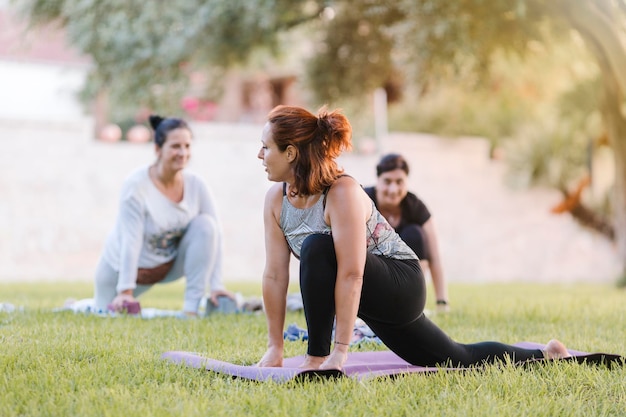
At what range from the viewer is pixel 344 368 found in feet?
12.8

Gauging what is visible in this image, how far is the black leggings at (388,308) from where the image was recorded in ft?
12.0

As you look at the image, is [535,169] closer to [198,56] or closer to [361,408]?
[198,56]

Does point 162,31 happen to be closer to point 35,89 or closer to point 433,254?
point 433,254

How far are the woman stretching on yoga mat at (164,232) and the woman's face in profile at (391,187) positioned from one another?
4.05 ft

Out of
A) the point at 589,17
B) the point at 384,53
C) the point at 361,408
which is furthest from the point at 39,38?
the point at 361,408

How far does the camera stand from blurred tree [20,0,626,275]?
33.4 ft

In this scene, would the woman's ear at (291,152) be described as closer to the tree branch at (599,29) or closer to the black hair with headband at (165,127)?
the black hair with headband at (165,127)

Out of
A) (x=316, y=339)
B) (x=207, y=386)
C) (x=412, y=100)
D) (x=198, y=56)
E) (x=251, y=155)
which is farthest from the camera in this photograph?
(x=412, y=100)

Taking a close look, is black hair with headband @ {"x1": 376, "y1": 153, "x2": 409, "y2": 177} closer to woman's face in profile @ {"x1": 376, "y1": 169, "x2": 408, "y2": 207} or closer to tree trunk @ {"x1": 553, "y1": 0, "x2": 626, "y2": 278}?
woman's face in profile @ {"x1": 376, "y1": 169, "x2": 408, "y2": 207}

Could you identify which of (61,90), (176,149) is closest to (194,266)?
(176,149)

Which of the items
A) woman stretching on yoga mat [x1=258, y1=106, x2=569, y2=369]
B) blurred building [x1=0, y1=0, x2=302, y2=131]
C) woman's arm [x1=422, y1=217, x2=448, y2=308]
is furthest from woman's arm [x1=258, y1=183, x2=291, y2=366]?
blurred building [x1=0, y1=0, x2=302, y2=131]

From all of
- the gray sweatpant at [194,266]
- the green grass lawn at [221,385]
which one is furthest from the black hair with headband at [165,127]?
the green grass lawn at [221,385]

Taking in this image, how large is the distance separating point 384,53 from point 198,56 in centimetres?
277

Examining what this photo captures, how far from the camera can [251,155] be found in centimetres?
1659
